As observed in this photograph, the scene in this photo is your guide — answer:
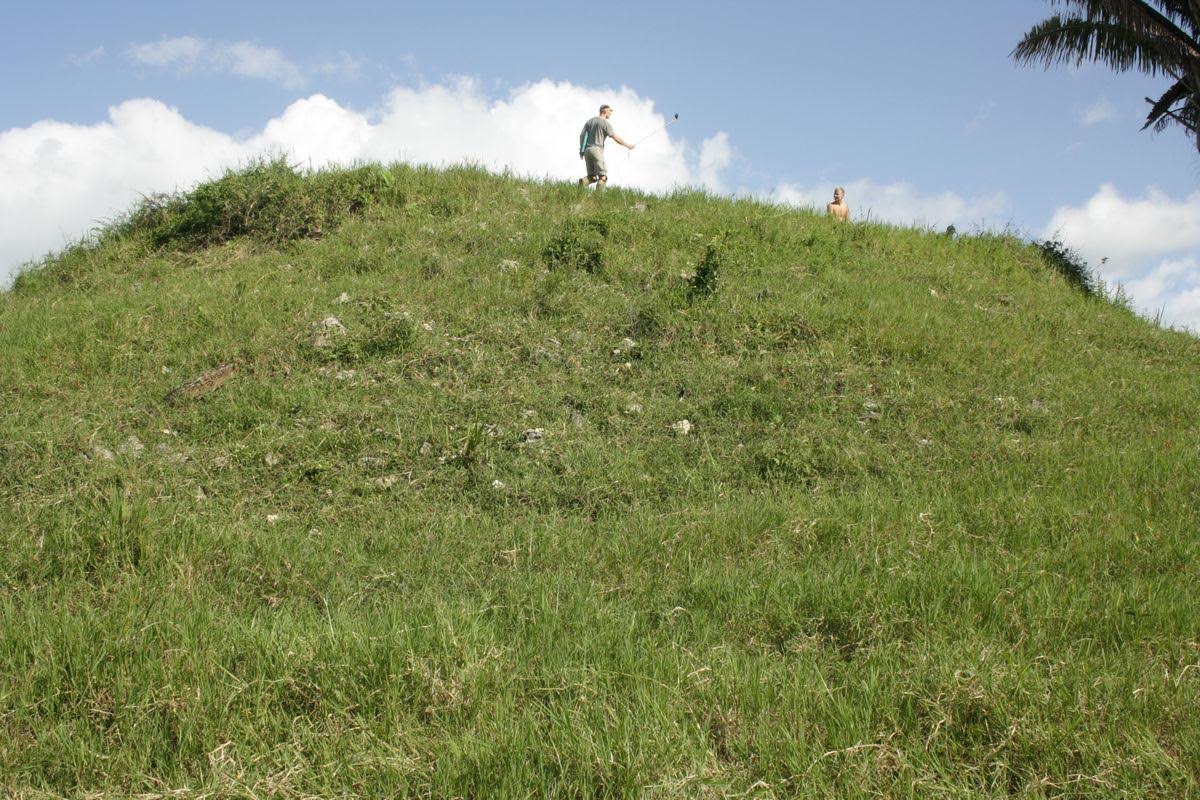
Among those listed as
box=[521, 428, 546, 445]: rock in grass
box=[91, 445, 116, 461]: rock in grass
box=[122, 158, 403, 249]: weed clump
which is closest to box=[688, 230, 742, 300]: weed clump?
box=[521, 428, 546, 445]: rock in grass

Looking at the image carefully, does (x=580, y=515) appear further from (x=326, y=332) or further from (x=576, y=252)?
(x=576, y=252)

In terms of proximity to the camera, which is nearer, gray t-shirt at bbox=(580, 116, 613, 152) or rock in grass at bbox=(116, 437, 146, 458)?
rock in grass at bbox=(116, 437, 146, 458)

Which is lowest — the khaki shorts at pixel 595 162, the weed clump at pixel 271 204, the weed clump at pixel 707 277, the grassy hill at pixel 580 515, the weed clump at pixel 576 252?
the grassy hill at pixel 580 515

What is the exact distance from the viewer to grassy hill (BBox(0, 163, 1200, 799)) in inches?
106

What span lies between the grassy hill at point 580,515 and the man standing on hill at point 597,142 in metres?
1.75

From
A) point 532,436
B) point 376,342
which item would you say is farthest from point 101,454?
point 532,436

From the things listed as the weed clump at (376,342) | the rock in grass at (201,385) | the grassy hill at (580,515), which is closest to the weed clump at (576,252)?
the grassy hill at (580,515)

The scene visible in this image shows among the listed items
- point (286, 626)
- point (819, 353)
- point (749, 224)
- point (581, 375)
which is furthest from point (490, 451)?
point (749, 224)

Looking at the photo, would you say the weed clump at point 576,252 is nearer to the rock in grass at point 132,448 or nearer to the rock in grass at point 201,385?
the rock in grass at point 201,385

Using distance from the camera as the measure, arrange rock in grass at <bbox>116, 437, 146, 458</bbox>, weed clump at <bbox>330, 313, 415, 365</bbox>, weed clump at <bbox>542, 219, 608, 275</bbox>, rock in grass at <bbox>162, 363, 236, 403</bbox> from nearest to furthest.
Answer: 1. rock in grass at <bbox>116, 437, 146, 458</bbox>
2. rock in grass at <bbox>162, 363, 236, 403</bbox>
3. weed clump at <bbox>330, 313, 415, 365</bbox>
4. weed clump at <bbox>542, 219, 608, 275</bbox>

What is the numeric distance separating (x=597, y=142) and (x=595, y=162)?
27 centimetres

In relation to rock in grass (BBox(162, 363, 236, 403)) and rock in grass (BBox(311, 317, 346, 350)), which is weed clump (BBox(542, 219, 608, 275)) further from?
rock in grass (BBox(162, 363, 236, 403))

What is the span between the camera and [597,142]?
11.7 meters

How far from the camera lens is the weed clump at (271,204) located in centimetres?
1023
